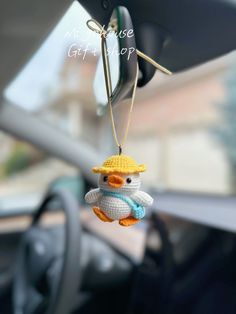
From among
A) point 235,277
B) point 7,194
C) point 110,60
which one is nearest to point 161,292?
point 235,277

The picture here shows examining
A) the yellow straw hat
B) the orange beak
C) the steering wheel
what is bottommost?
the steering wheel

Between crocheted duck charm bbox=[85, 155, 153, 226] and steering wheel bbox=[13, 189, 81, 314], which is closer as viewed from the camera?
crocheted duck charm bbox=[85, 155, 153, 226]

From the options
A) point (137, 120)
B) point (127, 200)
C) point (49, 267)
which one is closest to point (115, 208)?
point (127, 200)

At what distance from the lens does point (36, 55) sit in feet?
2.05

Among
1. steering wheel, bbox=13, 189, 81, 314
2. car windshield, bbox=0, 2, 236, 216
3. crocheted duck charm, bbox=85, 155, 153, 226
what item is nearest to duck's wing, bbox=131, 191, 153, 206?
crocheted duck charm, bbox=85, 155, 153, 226

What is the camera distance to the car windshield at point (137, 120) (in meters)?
0.60

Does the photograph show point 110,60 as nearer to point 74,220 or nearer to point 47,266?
point 74,220

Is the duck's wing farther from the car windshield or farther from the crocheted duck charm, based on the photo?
the car windshield

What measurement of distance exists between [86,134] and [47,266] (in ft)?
1.63

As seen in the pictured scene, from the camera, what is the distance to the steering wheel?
78 centimetres

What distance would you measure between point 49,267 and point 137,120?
53 cm

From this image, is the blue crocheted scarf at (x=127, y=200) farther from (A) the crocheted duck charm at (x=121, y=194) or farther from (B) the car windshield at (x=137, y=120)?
(B) the car windshield at (x=137, y=120)

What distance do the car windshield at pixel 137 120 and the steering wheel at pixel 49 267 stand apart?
0.21 meters

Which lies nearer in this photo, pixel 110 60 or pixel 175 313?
pixel 110 60
